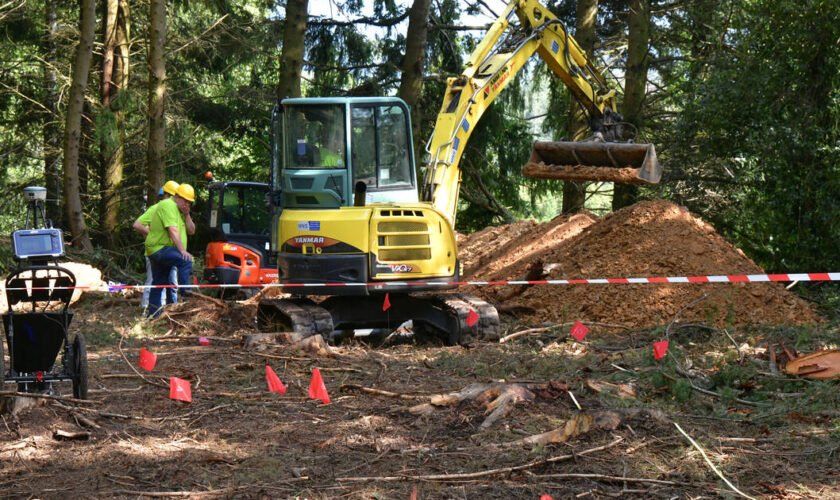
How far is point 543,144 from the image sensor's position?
11688 mm

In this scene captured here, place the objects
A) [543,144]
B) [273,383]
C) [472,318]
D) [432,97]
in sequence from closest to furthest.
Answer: [273,383]
[472,318]
[543,144]
[432,97]

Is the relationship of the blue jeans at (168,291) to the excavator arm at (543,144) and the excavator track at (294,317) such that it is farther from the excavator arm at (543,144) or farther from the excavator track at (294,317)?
the excavator arm at (543,144)

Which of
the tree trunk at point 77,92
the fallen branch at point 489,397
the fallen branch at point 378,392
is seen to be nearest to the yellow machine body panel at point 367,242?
the fallen branch at point 378,392

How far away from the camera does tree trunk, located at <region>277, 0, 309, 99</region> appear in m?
14.9

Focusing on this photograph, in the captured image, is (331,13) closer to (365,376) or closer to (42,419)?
(365,376)

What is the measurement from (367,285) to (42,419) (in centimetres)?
428

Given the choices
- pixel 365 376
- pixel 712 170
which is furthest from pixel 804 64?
pixel 365 376

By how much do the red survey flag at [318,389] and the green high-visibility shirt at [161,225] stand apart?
182 inches

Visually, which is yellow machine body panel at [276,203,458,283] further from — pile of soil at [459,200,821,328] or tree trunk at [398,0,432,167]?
tree trunk at [398,0,432,167]

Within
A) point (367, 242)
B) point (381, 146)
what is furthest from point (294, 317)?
point (381, 146)

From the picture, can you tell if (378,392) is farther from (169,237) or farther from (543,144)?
(543,144)

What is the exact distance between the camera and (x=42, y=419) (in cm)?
577

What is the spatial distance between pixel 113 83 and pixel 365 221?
1185cm

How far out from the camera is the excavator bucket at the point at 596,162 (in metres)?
11.0
